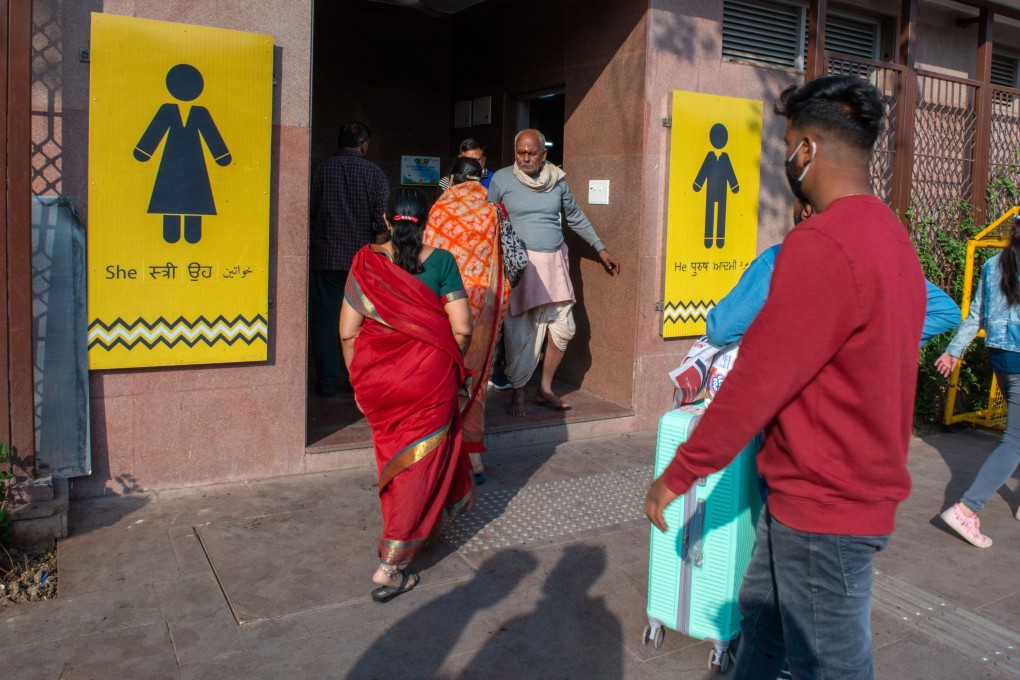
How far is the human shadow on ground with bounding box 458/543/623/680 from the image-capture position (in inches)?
132

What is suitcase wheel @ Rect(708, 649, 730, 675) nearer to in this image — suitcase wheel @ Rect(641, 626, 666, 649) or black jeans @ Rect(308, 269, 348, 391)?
suitcase wheel @ Rect(641, 626, 666, 649)

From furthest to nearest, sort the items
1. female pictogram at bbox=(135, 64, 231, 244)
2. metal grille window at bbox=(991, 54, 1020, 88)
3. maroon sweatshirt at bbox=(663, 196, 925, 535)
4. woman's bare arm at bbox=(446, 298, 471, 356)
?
metal grille window at bbox=(991, 54, 1020, 88) < female pictogram at bbox=(135, 64, 231, 244) < woman's bare arm at bbox=(446, 298, 471, 356) < maroon sweatshirt at bbox=(663, 196, 925, 535)

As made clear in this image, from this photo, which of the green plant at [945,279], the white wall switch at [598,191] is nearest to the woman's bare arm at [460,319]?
the white wall switch at [598,191]

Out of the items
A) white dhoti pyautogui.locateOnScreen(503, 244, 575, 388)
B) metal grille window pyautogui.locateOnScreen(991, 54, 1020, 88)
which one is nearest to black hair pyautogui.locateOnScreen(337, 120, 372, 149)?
white dhoti pyautogui.locateOnScreen(503, 244, 575, 388)

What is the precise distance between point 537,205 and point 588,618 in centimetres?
320

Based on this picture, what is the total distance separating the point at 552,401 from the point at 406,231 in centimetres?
278

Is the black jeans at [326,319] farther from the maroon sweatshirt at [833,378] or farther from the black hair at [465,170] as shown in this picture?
the maroon sweatshirt at [833,378]

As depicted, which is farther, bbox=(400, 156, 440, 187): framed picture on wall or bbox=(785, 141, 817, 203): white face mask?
bbox=(400, 156, 440, 187): framed picture on wall

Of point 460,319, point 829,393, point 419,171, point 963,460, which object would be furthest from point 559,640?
point 419,171

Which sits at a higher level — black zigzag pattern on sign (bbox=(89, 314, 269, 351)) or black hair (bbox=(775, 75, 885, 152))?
black hair (bbox=(775, 75, 885, 152))

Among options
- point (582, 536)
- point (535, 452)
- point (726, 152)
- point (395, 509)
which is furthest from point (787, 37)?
point (395, 509)

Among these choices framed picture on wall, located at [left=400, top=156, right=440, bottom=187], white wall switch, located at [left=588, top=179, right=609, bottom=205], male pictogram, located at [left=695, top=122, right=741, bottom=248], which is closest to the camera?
male pictogram, located at [left=695, top=122, right=741, bottom=248]

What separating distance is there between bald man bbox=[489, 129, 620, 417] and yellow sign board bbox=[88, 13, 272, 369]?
1849 mm

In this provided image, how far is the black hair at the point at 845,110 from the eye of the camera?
6.97 feet
